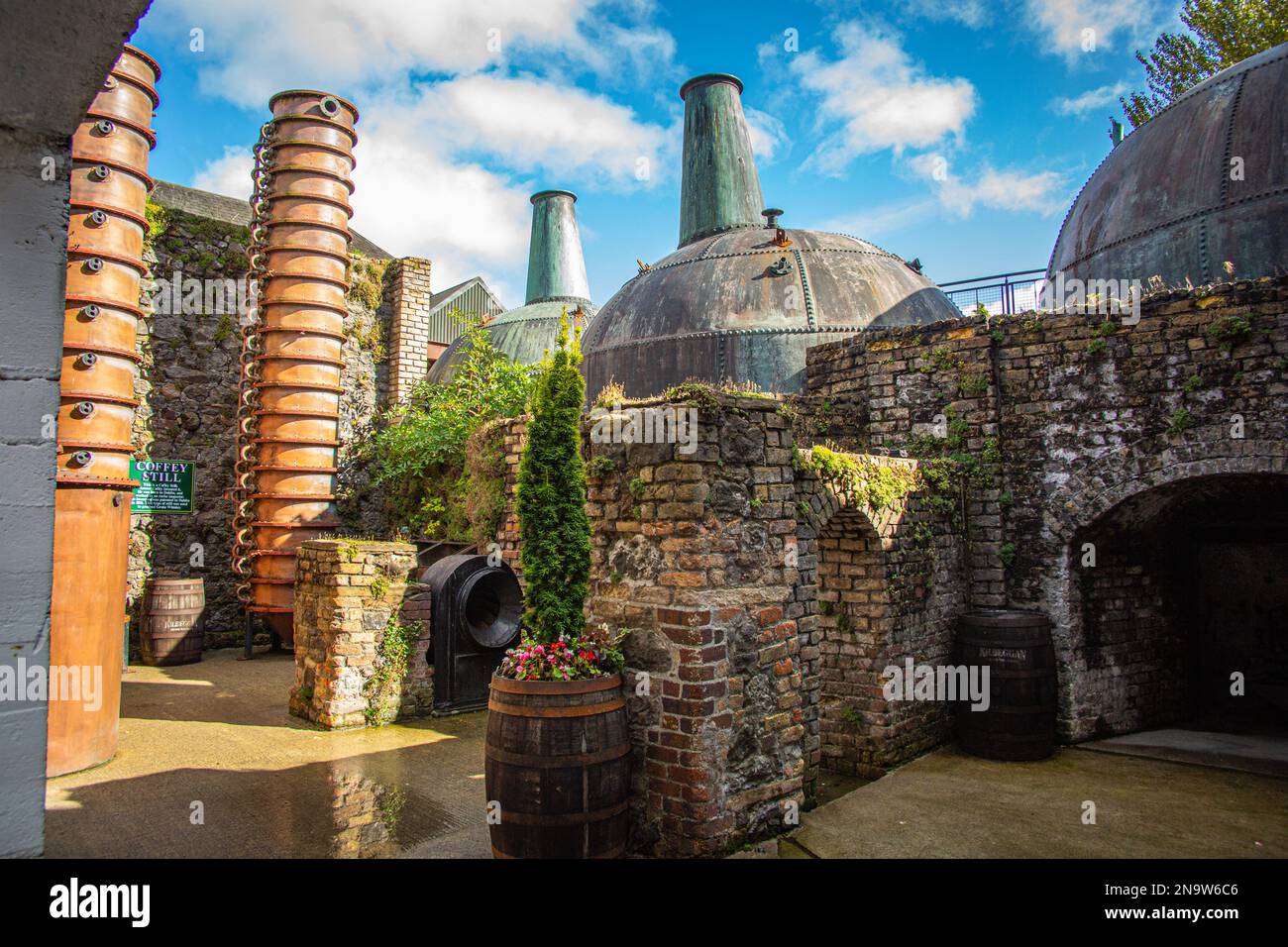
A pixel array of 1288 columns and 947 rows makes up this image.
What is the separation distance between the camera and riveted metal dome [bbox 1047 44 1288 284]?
7602mm

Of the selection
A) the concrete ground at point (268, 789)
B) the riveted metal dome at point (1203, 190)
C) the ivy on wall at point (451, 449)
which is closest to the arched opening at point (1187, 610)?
the riveted metal dome at point (1203, 190)

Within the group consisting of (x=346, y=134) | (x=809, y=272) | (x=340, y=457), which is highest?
(x=346, y=134)

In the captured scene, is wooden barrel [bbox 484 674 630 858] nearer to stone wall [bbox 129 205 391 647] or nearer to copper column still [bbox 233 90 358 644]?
copper column still [bbox 233 90 358 644]

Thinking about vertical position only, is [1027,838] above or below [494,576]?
below

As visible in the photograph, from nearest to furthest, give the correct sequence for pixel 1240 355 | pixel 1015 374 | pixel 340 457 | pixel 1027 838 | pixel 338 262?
pixel 1027 838, pixel 1240 355, pixel 1015 374, pixel 338 262, pixel 340 457

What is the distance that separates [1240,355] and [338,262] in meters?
10.7

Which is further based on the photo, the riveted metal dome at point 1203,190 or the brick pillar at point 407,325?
the brick pillar at point 407,325

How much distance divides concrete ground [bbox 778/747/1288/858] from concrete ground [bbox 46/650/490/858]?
91.5 inches

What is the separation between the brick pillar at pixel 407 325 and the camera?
14.0 m

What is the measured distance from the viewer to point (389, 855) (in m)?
4.23

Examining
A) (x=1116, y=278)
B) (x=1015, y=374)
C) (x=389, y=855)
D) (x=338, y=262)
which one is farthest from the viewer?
(x=338, y=262)

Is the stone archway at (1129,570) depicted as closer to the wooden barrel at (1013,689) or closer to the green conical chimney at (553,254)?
the wooden barrel at (1013,689)

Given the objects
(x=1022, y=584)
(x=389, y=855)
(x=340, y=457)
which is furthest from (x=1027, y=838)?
(x=340, y=457)
